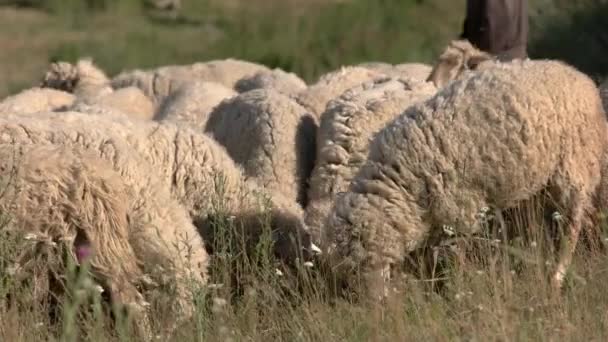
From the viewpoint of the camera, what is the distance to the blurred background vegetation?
2272 centimetres

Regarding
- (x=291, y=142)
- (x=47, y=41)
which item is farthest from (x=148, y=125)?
(x=47, y=41)

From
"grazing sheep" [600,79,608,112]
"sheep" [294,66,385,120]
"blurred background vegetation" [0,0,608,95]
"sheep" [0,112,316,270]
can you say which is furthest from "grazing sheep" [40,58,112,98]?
"blurred background vegetation" [0,0,608,95]

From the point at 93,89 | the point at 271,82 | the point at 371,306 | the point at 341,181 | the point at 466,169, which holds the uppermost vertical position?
the point at 466,169

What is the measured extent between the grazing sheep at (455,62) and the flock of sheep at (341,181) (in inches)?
41.4

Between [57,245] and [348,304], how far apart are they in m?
1.35

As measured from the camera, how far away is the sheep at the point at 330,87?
9633 mm

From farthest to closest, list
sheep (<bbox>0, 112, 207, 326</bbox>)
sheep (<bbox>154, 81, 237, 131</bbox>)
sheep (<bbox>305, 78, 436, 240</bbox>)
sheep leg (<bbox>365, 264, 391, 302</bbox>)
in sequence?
sheep (<bbox>154, 81, 237, 131</bbox>), sheep (<bbox>305, 78, 436, 240</bbox>), sheep leg (<bbox>365, 264, 391, 302</bbox>), sheep (<bbox>0, 112, 207, 326</bbox>)

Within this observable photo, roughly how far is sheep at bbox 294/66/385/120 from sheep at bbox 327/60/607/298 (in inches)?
103

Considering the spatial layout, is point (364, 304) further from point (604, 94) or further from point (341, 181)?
point (604, 94)

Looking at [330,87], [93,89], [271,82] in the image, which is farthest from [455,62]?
[93,89]

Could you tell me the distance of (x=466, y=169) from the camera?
6.72m

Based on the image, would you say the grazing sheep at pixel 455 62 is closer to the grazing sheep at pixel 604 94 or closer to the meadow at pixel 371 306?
the grazing sheep at pixel 604 94

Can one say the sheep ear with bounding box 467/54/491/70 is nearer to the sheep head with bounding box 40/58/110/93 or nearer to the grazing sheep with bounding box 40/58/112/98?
the grazing sheep with bounding box 40/58/112/98

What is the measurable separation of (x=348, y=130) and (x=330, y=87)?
1.70m
